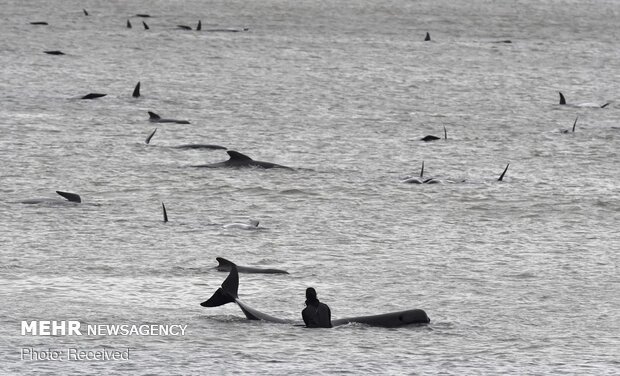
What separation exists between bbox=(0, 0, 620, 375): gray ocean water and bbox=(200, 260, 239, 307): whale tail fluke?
0.11m

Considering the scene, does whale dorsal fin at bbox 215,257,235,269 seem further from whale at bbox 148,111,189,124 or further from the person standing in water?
whale at bbox 148,111,189,124

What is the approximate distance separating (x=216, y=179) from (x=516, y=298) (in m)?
5.88

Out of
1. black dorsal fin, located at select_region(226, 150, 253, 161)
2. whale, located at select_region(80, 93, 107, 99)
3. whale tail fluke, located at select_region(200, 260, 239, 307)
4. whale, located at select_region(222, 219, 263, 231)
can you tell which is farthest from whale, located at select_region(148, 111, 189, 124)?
whale tail fluke, located at select_region(200, 260, 239, 307)

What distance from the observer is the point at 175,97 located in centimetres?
2400

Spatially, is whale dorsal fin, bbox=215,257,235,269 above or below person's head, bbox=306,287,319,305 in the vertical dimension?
below

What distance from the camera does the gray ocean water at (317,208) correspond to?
959cm

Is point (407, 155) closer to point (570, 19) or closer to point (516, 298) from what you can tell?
point (516, 298)

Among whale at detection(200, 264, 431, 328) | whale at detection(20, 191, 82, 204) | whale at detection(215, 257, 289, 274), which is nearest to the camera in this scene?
whale at detection(200, 264, 431, 328)

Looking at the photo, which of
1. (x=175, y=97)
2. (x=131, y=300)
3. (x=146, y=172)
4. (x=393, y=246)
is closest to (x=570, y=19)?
(x=175, y=97)

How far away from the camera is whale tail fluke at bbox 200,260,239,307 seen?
33.7 ft

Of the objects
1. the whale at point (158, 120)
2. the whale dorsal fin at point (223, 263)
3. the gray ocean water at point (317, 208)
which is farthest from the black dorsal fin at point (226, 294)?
the whale at point (158, 120)

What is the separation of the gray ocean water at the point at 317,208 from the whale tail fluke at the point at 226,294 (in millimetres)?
111

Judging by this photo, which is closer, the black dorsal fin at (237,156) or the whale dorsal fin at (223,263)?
the whale dorsal fin at (223,263)

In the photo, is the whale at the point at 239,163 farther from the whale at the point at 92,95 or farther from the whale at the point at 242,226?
the whale at the point at 92,95
